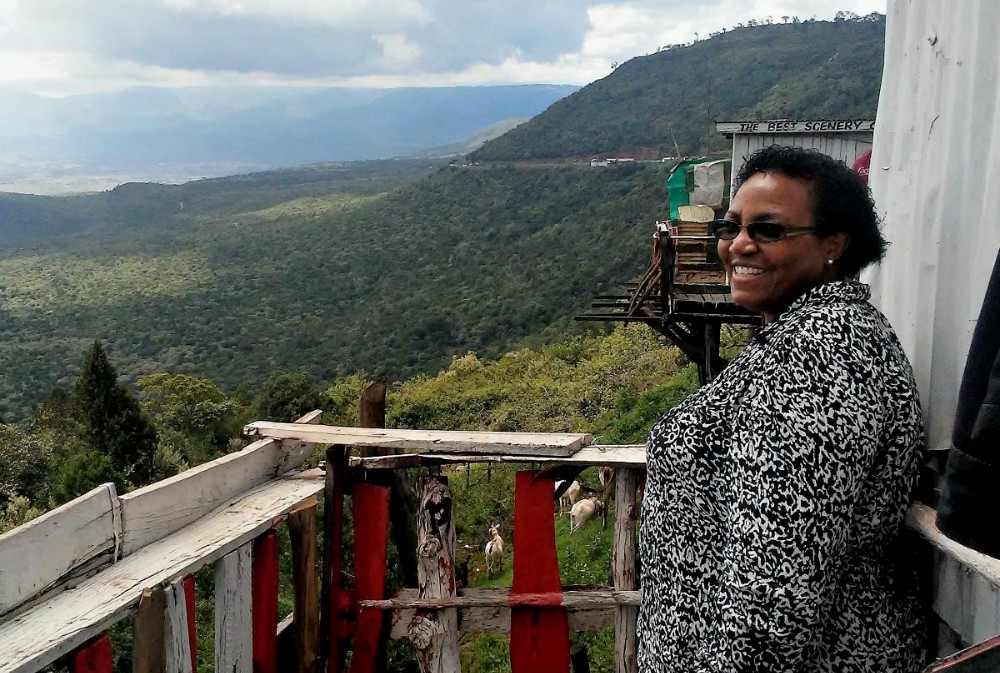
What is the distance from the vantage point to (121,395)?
47.0 ft

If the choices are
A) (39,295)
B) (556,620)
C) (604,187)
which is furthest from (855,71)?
(39,295)

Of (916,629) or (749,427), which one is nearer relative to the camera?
(749,427)

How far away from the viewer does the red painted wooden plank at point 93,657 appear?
5.55 feet

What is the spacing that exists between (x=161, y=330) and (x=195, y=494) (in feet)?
143

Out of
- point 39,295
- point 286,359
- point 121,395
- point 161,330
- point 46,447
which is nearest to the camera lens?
point 46,447

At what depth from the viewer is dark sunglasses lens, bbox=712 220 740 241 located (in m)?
1.51

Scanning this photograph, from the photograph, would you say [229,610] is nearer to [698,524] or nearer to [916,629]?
[698,524]

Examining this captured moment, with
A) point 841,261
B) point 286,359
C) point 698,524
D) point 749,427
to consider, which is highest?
point 841,261

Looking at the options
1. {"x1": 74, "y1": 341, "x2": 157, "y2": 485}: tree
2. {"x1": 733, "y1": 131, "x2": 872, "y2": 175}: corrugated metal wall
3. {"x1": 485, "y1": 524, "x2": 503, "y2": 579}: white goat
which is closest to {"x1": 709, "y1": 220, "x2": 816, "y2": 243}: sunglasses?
{"x1": 485, "y1": 524, "x2": 503, "y2": 579}: white goat

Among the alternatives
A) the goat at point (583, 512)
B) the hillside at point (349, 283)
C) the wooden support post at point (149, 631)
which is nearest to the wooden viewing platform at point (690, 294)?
the goat at point (583, 512)

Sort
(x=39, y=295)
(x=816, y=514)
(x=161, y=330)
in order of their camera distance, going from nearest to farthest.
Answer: (x=816, y=514), (x=161, y=330), (x=39, y=295)

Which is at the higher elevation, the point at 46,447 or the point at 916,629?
the point at 916,629

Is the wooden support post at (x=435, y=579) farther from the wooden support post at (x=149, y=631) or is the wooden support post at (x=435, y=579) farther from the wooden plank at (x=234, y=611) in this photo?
the wooden support post at (x=149, y=631)

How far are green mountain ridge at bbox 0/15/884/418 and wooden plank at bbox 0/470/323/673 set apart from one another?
24.1 m
